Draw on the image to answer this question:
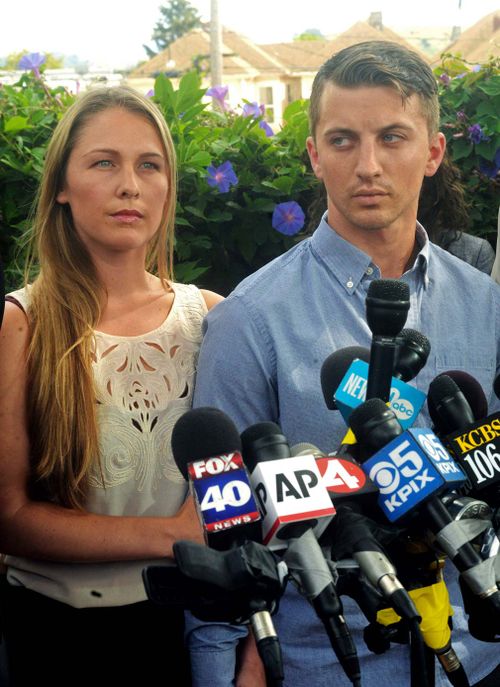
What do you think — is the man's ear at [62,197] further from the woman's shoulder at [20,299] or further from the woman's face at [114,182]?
the woman's shoulder at [20,299]

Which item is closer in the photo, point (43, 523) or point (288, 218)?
point (43, 523)

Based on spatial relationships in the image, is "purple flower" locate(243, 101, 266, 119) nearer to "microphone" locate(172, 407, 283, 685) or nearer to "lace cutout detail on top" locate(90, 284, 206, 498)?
"lace cutout detail on top" locate(90, 284, 206, 498)

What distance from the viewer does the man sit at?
6.60ft

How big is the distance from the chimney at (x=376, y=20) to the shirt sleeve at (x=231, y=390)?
7281cm

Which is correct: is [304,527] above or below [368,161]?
below

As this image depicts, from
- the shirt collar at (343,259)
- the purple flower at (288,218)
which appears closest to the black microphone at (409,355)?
the shirt collar at (343,259)

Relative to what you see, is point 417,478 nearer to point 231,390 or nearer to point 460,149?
→ point 231,390

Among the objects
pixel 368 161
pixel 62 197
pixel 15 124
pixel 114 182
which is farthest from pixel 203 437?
pixel 15 124

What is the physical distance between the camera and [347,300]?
7.24ft

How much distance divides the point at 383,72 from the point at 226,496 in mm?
1410

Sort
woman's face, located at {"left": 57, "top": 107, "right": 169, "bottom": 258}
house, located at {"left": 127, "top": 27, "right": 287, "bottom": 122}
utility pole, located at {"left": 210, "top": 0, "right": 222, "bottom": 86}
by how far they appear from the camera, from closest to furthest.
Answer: woman's face, located at {"left": 57, "top": 107, "right": 169, "bottom": 258} < utility pole, located at {"left": 210, "top": 0, "right": 222, "bottom": 86} < house, located at {"left": 127, "top": 27, "right": 287, "bottom": 122}

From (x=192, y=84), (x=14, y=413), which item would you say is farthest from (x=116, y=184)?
(x=192, y=84)

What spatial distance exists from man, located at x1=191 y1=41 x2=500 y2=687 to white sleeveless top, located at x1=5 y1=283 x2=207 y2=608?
27 centimetres

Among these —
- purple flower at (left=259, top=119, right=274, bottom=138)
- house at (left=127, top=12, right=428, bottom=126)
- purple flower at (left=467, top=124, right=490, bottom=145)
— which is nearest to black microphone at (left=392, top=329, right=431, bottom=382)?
purple flower at (left=259, top=119, right=274, bottom=138)
